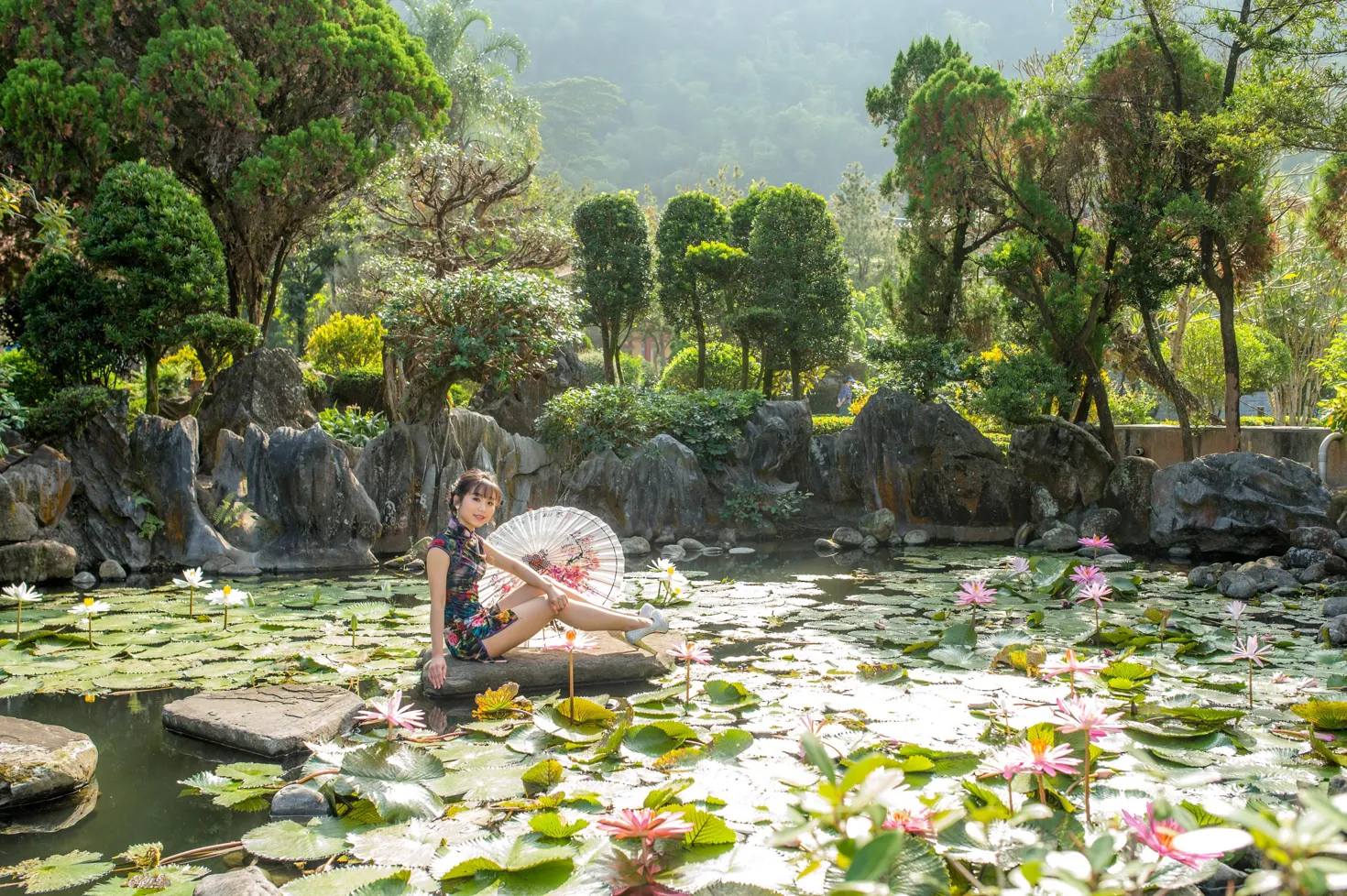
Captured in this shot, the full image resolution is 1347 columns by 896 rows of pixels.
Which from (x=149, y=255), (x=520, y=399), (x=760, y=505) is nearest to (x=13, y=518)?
(x=149, y=255)

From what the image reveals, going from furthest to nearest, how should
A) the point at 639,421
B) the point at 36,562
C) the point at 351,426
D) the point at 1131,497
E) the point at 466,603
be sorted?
1. the point at 351,426
2. the point at 639,421
3. the point at 1131,497
4. the point at 36,562
5. the point at 466,603

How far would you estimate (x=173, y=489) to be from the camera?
9250 millimetres

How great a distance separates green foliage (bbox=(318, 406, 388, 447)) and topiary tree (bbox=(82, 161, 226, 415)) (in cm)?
225

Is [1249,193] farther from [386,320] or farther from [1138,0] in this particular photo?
[386,320]

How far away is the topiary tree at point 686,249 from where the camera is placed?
17000mm

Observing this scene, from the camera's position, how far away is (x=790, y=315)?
1535 centimetres

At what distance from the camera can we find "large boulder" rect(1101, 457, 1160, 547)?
11078 millimetres

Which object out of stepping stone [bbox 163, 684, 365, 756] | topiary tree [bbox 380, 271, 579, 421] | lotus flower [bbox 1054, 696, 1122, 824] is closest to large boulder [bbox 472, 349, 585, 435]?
topiary tree [bbox 380, 271, 579, 421]

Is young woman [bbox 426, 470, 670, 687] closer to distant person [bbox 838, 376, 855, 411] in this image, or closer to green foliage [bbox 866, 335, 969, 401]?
green foliage [bbox 866, 335, 969, 401]

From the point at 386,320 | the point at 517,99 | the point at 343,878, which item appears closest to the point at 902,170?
the point at 386,320

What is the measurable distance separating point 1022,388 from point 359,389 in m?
9.91

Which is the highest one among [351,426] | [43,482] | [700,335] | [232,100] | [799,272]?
[232,100]

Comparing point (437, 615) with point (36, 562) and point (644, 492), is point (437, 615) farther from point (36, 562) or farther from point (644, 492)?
point (644, 492)

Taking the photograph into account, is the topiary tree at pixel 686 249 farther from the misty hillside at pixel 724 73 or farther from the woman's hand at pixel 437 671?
the misty hillside at pixel 724 73
